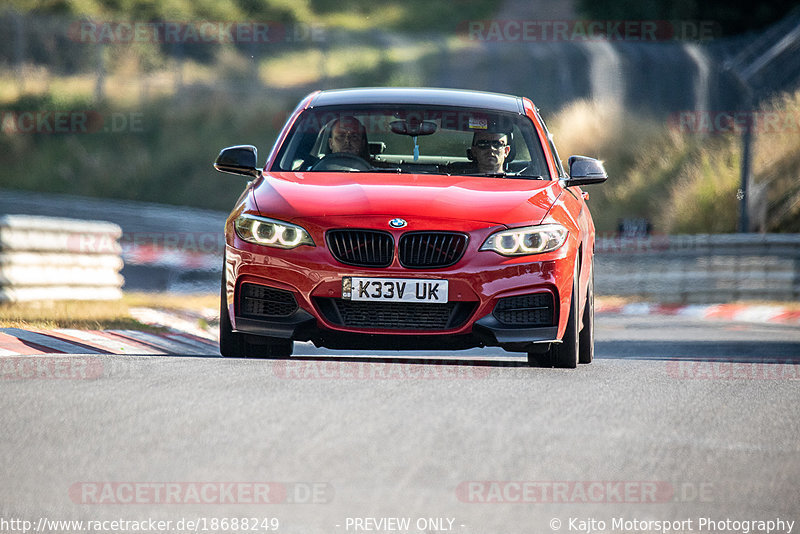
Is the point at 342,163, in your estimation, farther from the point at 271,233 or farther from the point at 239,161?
the point at 271,233

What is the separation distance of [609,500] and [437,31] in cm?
6375

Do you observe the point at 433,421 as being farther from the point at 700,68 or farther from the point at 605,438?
the point at 700,68

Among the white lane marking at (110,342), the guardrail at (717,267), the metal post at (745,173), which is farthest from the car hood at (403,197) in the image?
the metal post at (745,173)

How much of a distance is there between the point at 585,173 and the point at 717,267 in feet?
36.1

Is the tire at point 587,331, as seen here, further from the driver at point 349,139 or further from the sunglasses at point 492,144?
the driver at point 349,139

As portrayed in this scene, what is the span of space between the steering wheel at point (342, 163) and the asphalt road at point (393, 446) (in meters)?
1.25

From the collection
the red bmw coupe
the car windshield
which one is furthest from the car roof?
the red bmw coupe

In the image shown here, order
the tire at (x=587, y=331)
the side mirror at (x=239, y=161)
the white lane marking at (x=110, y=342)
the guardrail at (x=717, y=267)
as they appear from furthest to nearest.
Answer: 1. the guardrail at (x=717, y=267)
2. the white lane marking at (x=110, y=342)
3. the side mirror at (x=239, y=161)
4. the tire at (x=587, y=331)

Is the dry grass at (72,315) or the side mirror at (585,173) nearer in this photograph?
the side mirror at (585,173)

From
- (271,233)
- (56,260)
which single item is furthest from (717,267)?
(271,233)

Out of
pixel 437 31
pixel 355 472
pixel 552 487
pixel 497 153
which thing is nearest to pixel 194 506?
pixel 355 472

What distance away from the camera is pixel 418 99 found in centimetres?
984

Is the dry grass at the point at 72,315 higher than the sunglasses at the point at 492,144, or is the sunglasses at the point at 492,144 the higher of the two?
the sunglasses at the point at 492,144

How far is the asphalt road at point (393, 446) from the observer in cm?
489
